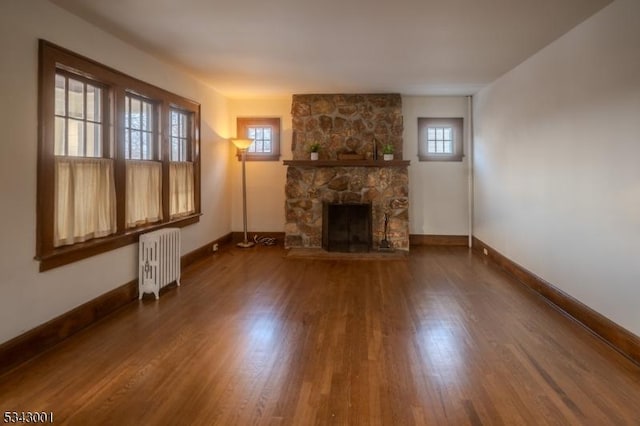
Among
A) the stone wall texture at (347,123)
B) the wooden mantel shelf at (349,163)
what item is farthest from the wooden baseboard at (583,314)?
the stone wall texture at (347,123)

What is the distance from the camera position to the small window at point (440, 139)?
7074 millimetres

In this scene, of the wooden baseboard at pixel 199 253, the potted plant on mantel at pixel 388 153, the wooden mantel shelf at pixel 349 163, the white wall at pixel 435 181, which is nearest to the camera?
the wooden baseboard at pixel 199 253

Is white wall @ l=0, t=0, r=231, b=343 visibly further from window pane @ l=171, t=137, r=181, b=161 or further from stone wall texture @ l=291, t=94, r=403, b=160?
stone wall texture @ l=291, t=94, r=403, b=160

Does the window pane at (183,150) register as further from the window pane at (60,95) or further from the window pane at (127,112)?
the window pane at (60,95)

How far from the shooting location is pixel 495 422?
2066 mm

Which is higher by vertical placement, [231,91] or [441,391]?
[231,91]

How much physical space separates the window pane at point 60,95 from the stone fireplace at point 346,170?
12.9 ft

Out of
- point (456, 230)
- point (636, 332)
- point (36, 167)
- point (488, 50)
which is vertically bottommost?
point (636, 332)

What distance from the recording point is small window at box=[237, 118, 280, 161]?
7285 mm

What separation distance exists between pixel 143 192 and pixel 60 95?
139cm

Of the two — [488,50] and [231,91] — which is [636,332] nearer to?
[488,50]

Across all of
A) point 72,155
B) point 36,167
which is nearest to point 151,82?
point 72,155

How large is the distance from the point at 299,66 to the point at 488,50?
2.18 meters

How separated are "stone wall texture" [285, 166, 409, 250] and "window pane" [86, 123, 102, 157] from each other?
140 inches
